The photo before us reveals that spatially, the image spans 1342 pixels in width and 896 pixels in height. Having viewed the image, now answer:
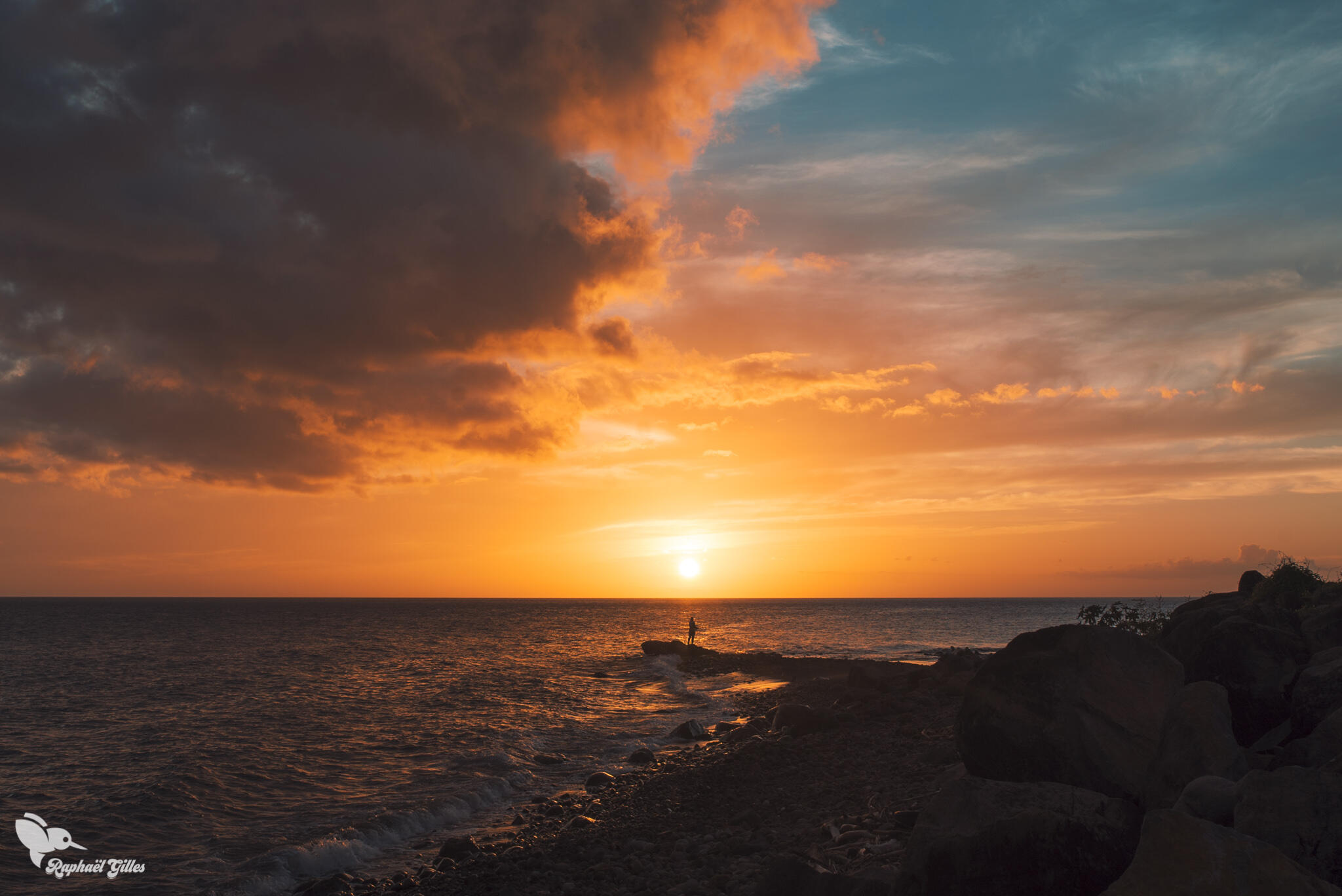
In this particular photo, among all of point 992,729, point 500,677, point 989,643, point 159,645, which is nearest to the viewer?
point 992,729

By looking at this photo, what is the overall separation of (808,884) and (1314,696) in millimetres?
7946

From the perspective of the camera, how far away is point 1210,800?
7.80m

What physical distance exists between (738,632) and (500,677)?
187ft

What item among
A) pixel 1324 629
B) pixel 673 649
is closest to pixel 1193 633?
pixel 1324 629

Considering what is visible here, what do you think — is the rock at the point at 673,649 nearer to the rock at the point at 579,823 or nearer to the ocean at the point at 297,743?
the ocean at the point at 297,743

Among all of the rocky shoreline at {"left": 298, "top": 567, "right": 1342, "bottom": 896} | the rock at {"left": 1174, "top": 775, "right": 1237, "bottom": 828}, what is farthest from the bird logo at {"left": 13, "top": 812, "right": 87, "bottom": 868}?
the rock at {"left": 1174, "top": 775, "right": 1237, "bottom": 828}

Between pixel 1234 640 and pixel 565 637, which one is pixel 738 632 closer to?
pixel 565 637

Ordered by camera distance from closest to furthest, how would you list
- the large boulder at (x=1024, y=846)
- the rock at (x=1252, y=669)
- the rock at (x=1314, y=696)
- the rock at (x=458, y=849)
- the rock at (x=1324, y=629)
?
1. the large boulder at (x=1024, y=846)
2. the rock at (x=1314, y=696)
3. the rock at (x=1252, y=669)
4. the rock at (x=458, y=849)
5. the rock at (x=1324, y=629)

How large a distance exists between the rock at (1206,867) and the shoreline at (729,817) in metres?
3.51

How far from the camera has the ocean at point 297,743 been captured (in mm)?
16234

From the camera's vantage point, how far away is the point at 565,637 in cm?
8894

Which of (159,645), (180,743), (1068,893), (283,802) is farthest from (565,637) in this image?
(1068,893)

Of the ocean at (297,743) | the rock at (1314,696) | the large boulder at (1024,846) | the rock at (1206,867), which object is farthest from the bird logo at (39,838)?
the rock at (1314,696)

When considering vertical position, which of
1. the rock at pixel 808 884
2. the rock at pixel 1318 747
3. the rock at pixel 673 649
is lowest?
the rock at pixel 673 649
